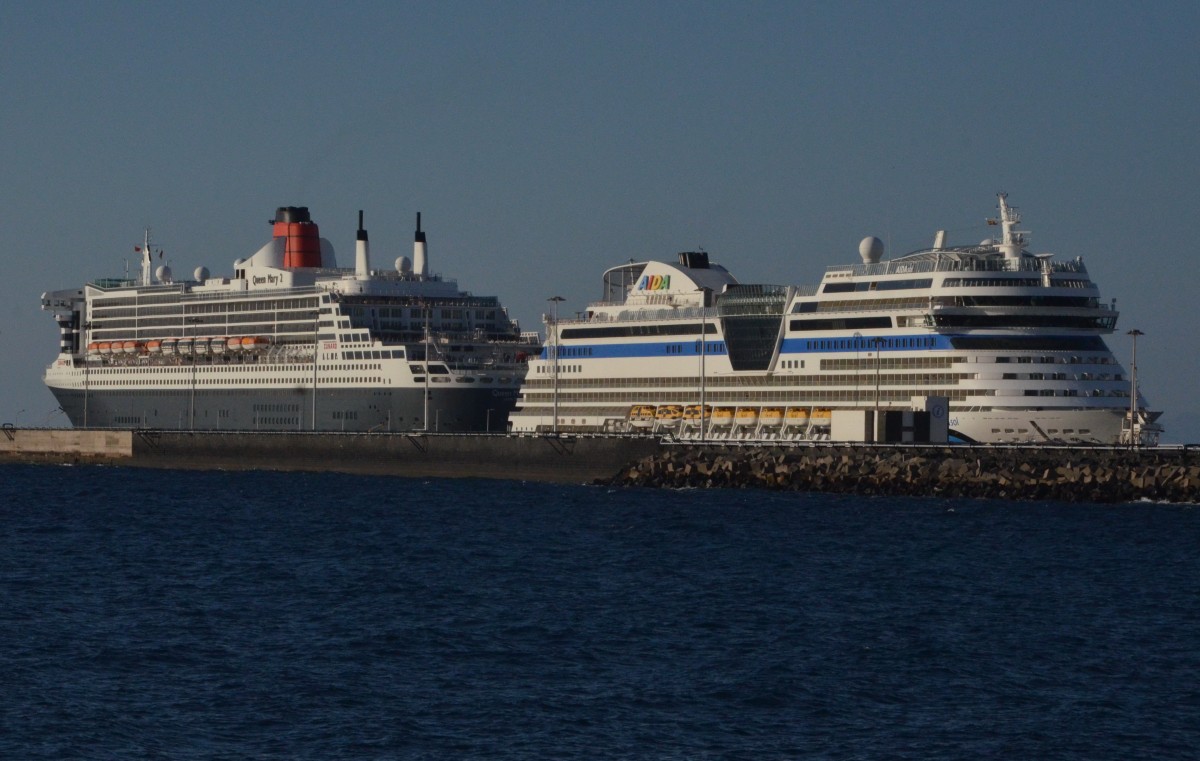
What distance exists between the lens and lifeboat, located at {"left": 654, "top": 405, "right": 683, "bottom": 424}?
10494cm

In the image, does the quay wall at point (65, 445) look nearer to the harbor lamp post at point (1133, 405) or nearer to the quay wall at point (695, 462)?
the quay wall at point (695, 462)

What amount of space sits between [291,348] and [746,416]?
3789 centimetres

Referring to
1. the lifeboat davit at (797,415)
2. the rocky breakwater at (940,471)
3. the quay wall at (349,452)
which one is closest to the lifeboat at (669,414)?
the lifeboat davit at (797,415)

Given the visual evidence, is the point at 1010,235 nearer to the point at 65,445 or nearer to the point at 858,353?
the point at 858,353

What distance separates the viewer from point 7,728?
3534 centimetres

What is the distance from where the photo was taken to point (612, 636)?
45844 millimetres

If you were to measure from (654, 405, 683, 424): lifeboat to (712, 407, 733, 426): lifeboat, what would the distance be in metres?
2.33

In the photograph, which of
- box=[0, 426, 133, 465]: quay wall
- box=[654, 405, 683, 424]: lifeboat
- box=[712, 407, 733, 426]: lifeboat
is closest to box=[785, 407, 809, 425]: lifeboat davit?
box=[712, 407, 733, 426]: lifeboat

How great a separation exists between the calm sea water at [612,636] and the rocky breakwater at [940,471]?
1.80 metres

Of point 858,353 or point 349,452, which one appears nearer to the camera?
point 858,353

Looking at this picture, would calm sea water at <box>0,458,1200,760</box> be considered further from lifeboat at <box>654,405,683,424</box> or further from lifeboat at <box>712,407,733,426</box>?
lifeboat at <box>654,405,683,424</box>

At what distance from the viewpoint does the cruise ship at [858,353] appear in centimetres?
9019

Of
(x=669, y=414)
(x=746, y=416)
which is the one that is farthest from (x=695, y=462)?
(x=669, y=414)

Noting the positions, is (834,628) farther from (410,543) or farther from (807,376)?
(807,376)
